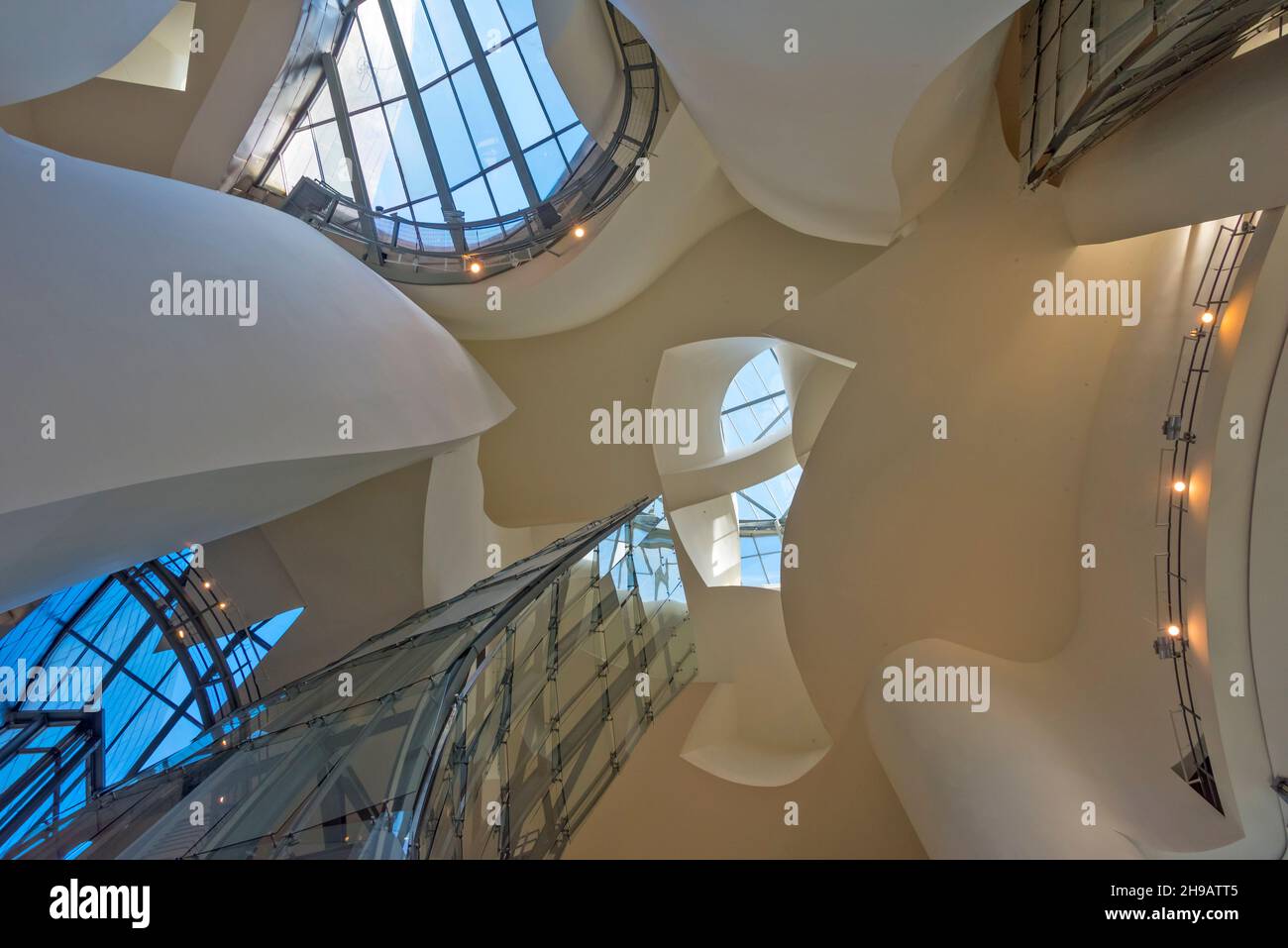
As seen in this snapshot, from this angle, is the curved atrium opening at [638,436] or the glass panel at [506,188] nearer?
the curved atrium opening at [638,436]

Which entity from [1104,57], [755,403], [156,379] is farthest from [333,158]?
[1104,57]

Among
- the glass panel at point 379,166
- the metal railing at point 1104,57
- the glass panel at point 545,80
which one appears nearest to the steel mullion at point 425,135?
the glass panel at point 379,166

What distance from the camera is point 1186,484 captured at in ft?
17.4

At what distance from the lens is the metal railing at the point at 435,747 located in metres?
2.71

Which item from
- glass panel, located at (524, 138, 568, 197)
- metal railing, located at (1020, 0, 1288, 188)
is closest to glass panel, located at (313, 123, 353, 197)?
glass panel, located at (524, 138, 568, 197)

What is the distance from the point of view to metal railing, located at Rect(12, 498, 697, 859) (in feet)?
8.88

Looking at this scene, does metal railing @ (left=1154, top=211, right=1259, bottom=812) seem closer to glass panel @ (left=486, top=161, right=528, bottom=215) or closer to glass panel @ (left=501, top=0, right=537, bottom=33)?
glass panel @ (left=486, top=161, right=528, bottom=215)

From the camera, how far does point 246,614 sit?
9156 mm

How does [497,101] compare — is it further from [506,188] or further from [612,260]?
[612,260]

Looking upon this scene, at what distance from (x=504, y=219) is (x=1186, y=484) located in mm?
8202

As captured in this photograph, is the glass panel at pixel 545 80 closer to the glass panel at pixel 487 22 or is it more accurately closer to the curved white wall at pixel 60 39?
the glass panel at pixel 487 22

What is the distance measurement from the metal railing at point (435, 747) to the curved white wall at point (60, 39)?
13.4ft

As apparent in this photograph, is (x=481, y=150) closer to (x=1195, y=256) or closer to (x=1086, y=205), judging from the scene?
(x=1086, y=205)
